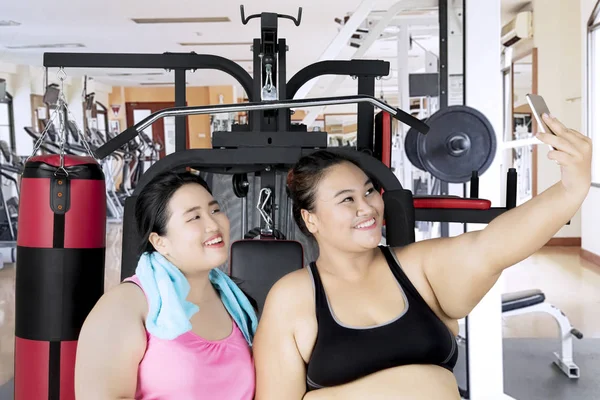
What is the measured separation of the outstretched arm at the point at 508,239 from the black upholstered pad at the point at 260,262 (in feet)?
1.21

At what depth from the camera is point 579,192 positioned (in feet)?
3.43

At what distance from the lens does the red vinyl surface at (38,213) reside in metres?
1.58

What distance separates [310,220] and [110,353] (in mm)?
488

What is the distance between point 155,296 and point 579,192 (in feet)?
2.45

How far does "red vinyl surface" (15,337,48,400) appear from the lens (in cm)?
156

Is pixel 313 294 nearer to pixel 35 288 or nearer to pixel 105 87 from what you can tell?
pixel 35 288

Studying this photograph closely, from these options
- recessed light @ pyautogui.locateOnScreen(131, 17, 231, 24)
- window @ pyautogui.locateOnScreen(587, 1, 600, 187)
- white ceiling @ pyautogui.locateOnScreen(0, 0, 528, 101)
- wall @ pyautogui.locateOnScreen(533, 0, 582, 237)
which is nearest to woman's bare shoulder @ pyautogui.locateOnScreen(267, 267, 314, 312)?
white ceiling @ pyautogui.locateOnScreen(0, 0, 528, 101)

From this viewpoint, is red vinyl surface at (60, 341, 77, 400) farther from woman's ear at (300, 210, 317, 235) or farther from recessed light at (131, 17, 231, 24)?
recessed light at (131, 17, 231, 24)

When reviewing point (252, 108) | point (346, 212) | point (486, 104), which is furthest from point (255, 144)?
point (486, 104)

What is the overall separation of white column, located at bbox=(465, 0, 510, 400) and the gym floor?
1.39 metres

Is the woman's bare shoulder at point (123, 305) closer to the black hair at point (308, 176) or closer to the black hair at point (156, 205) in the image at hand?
the black hair at point (156, 205)

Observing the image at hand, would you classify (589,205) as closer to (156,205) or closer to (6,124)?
(156,205)

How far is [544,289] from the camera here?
16.1ft

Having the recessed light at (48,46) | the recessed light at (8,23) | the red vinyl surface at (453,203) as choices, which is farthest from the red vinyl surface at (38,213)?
the recessed light at (48,46)
